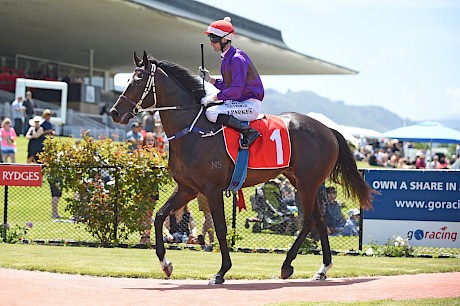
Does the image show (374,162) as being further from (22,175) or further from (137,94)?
(137,94)

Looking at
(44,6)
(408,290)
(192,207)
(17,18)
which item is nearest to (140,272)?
(408,290)

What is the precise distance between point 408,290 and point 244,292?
172 cm

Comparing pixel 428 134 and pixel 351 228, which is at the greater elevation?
pixel 428 134

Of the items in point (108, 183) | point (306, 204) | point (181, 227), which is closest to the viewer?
point (306, 204)

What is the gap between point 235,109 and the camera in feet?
31.3

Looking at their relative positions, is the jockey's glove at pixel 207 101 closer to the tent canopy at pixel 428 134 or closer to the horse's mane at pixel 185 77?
the horse's mane at pixel 185 77

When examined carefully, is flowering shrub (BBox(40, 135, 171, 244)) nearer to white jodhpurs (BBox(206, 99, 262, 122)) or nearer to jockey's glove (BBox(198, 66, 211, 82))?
jockey's glove (BBox(198, 66, 211, 82))

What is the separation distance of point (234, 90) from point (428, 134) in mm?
A: 21985

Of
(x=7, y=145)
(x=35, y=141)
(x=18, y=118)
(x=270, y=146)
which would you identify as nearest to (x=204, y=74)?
(x=270, y=146)

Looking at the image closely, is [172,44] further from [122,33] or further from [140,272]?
[140,272]

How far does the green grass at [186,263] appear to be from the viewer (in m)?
10.2

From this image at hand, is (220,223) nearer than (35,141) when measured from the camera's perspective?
Yes

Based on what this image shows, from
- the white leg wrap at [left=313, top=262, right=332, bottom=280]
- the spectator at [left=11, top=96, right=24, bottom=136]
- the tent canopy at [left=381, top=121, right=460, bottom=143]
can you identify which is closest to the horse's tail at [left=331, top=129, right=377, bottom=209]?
the white leg wrap at [left=313, top=262, right=332, bottom=280]

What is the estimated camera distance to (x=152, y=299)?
7.96m
